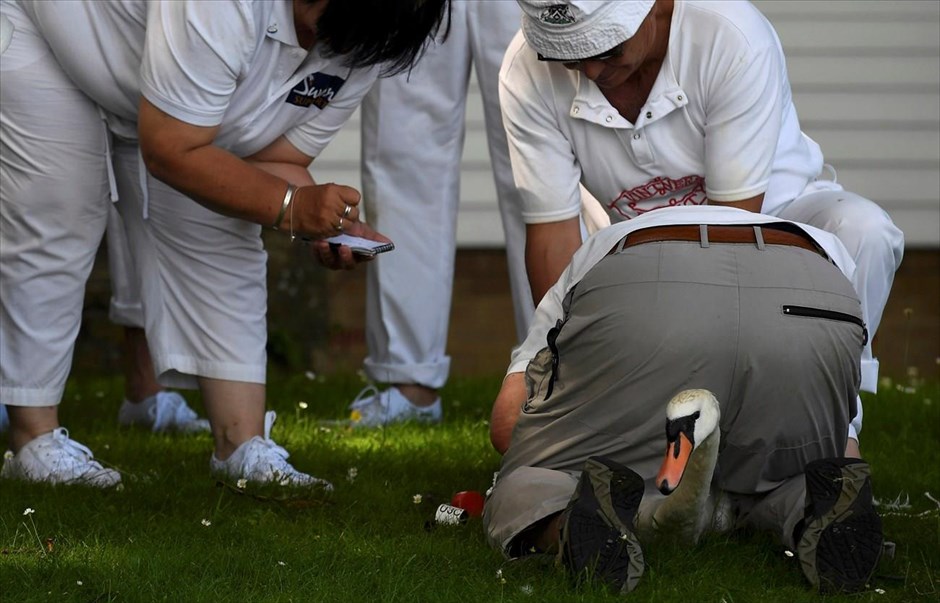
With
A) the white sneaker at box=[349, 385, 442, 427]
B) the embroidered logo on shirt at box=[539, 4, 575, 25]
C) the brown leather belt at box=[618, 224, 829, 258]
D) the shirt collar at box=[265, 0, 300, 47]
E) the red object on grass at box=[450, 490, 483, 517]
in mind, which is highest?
the embroidered logo on shirt at box=[539, 4, 575, 25]

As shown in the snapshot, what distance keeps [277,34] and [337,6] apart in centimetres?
20

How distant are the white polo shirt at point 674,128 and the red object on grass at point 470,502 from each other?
733 mm

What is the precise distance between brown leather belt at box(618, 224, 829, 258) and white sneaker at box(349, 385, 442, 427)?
6.73 feet

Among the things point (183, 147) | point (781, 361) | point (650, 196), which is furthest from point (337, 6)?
point (781, 361)

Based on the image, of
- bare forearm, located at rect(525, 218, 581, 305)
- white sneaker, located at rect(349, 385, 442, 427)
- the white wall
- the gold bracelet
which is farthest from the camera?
the white wall

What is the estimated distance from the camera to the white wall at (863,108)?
6.54 m

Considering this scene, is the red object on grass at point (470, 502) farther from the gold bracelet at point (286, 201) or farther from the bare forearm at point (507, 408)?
the gold bracelet at point (286, 201)

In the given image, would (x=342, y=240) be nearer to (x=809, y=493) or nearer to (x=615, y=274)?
(x=615, y=274)

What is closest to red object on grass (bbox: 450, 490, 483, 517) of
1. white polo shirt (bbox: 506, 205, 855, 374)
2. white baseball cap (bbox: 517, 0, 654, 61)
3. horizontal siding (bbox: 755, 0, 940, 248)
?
white polo shirt (bbox: 506, 205, 855, 374)

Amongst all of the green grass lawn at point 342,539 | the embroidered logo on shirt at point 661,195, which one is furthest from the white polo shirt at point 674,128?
the green grass lawn at point 342,539

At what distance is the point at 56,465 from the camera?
390cm

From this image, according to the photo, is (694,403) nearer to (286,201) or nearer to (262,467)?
(286,201)

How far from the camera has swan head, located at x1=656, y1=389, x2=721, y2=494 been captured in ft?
8.55

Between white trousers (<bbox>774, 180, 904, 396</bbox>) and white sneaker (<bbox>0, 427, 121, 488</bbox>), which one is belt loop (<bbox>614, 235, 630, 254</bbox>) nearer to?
white trousers (<bbox>774, 180, 904, 396</bbox>)
